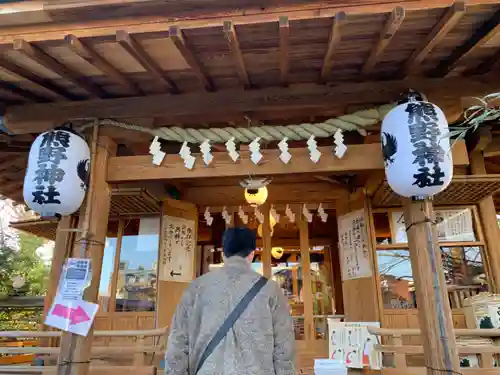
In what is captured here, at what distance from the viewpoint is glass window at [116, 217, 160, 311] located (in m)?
6.27

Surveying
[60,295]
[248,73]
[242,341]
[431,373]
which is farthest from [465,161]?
[60,295]

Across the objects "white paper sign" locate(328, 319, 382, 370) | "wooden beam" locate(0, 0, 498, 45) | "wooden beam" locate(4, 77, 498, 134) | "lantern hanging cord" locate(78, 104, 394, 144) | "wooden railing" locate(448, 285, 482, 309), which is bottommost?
"white paper sign" locate(328, 319, 382, 370)

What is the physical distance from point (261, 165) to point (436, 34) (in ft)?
6.42

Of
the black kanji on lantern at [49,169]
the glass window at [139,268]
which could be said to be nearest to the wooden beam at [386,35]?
the black kanji on lantern at [49,169]

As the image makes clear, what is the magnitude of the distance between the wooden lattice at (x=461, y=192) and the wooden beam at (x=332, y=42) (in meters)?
1.91

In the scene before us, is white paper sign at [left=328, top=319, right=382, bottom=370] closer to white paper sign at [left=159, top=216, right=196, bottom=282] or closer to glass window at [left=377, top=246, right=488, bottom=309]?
glass window at [left=377, top=246, right=488, bottom=309]

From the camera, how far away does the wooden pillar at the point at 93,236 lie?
3.51 metres

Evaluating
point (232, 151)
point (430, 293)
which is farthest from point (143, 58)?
point (430, 293)

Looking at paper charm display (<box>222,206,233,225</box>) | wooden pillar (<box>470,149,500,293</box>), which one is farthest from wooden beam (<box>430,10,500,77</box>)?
paper charm display (<box>222,206,233,225</box>)

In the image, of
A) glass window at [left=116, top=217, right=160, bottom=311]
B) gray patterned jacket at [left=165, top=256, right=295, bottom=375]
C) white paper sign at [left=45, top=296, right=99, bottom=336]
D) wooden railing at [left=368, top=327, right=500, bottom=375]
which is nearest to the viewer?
gray patterned jacket at [left=165, top=256, right=295, bottom=375]

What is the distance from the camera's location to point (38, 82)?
151 inches

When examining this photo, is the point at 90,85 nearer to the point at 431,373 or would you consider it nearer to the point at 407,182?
the point at 407,182

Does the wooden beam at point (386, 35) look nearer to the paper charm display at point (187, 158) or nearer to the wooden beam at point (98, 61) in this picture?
the paper charm display at point (187, 158)

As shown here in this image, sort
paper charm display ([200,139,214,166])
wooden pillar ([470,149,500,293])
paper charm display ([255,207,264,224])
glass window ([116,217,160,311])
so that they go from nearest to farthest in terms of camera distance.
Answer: paper charm display ([200,139,214,166])
wooden pillar ([470,149,500,293])
glass window ([116,217,160,311])
paper charm display ([255,207,264,224])
